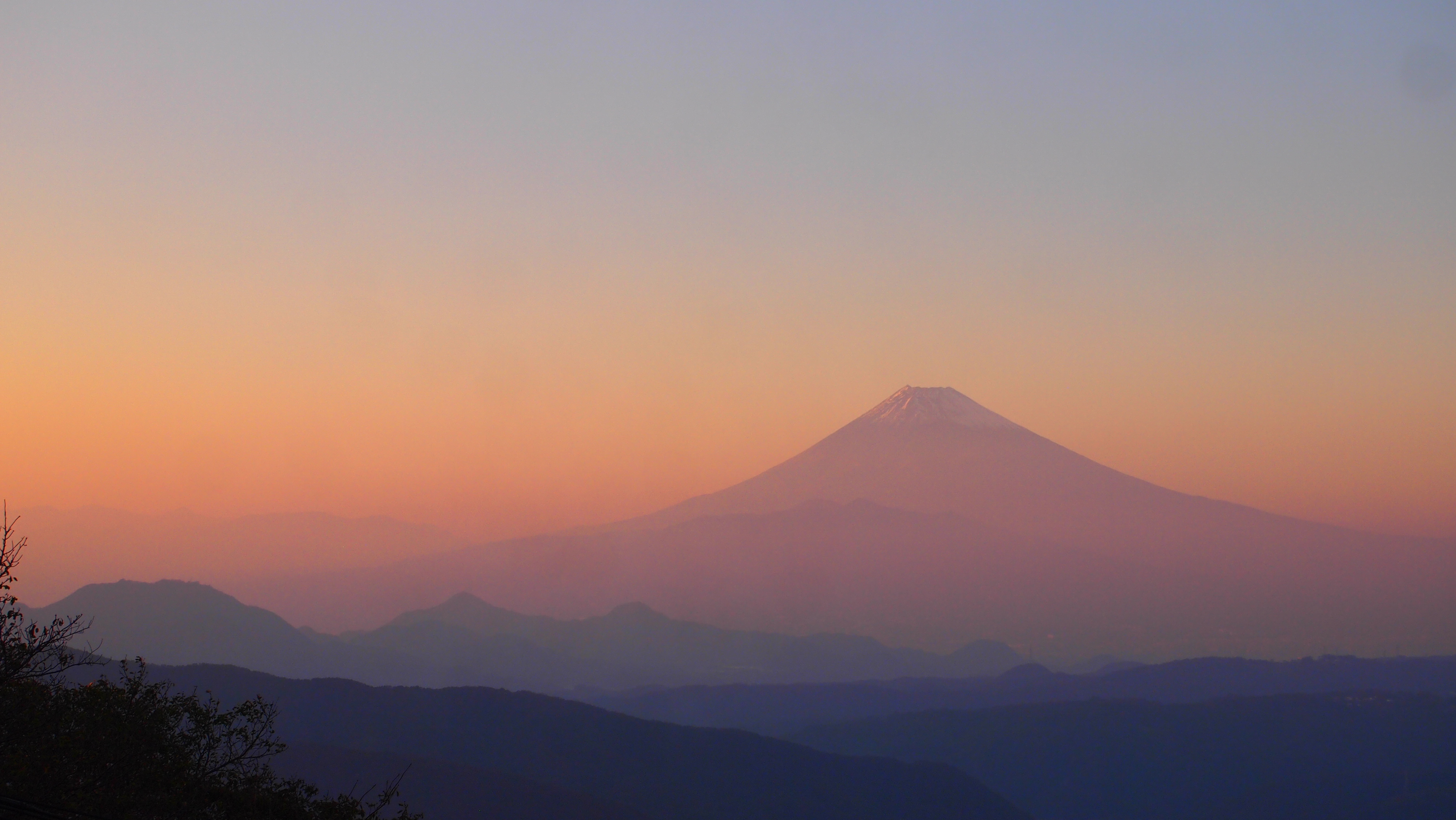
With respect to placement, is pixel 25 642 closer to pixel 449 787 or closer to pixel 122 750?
pixel 122 750

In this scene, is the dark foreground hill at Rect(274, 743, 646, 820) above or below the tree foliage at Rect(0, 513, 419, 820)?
below

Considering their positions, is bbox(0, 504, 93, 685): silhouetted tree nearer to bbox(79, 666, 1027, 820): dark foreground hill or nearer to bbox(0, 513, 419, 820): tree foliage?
bbox(0, 513, 419, 820): tree foliage

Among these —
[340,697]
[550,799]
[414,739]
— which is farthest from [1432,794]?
[340,697]

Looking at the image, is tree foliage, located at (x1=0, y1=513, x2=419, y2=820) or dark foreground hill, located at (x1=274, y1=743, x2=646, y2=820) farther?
dark foreground hill, located at (x1=274, y1=743, x2=646, y2=820)

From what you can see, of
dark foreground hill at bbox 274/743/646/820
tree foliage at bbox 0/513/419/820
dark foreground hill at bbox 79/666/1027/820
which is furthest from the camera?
dark foreground hill at bbox 79/666/1027/820

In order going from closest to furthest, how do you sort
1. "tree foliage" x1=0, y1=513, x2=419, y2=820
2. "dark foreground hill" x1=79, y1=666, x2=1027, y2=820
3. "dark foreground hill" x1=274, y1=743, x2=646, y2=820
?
"tree foliage" x1=0, y1=513, x2=419, y2=820 → "dark foreground hill" x1=274, y1=743, x2=646, y2=820 → "dark foreground hill" x1=79, y1=666, x2=1027, y2=820

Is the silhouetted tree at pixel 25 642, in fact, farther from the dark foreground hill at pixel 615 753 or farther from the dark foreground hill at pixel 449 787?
the dark foreground hill at pixel 615 753

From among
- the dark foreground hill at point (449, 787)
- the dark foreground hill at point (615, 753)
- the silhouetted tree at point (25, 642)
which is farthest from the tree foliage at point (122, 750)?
the dark foreground hill at point (615, 753)

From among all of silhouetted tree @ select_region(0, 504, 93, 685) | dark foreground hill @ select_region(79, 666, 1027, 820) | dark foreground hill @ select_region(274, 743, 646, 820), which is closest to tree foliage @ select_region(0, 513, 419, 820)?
silhouetted tree @ select_region(0, 504, 93, 685)

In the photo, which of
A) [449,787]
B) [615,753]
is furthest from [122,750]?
[615,753]
